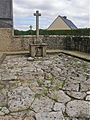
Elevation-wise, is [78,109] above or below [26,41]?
below

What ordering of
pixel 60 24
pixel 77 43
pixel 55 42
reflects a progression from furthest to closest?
pixel 60 24
pixel 55 42
pixel 77 43

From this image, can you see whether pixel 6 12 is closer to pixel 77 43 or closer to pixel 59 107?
pixel 77 43

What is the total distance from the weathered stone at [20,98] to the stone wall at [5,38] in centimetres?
909

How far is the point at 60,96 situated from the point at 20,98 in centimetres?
85

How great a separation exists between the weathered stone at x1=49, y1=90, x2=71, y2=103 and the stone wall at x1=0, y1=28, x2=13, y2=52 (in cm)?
959

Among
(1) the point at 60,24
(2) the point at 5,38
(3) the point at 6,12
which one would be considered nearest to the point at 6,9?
(3) the point at 6,12

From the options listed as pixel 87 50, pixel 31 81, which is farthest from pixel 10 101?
pixel 87 50

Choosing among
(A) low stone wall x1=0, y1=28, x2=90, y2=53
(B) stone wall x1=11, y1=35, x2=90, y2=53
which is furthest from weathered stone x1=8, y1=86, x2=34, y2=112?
(A) low stone wall x1=0, y1=28, x2=90, y2=53

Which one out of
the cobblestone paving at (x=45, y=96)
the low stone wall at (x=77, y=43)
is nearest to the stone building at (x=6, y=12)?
the low stone wall at (x=77, y=43)

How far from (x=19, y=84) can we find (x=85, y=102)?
183cm

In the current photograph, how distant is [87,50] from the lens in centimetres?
1042

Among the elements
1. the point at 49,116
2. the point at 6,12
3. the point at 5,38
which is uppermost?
the point at 6,12

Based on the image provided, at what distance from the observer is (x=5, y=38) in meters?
12.7

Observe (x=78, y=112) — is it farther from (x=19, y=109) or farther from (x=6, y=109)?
Answer: (x=6, y=109)
